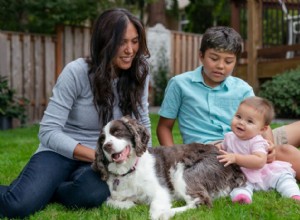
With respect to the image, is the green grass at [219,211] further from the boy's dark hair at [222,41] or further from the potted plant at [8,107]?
the potted plant at [8,107]

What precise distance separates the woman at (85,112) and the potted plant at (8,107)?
20.5ft

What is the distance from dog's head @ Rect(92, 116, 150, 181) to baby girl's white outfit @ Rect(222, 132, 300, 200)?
0.80 meters

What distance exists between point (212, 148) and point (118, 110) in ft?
2.88

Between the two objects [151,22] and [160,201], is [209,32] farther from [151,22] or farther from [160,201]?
[151,22]

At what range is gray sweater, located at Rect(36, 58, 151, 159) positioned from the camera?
12.6 ft

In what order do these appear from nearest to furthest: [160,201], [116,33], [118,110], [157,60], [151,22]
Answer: [160,201] → [116,33] → [118,110] → [157,60] → [151,22]

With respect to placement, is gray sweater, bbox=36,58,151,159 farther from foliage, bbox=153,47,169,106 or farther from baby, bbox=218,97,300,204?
foliage, bbox=153,47,169,106

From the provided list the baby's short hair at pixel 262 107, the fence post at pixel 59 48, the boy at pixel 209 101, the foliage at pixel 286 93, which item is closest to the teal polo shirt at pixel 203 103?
the boy at pixel 209 101

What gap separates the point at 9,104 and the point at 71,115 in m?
6.63

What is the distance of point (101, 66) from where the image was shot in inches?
152

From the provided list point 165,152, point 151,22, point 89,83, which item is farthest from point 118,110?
point 151,22

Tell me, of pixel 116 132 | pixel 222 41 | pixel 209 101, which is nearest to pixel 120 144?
pixel 116 132

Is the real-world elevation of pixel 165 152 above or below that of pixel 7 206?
above

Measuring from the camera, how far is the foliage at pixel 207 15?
61.8ft
